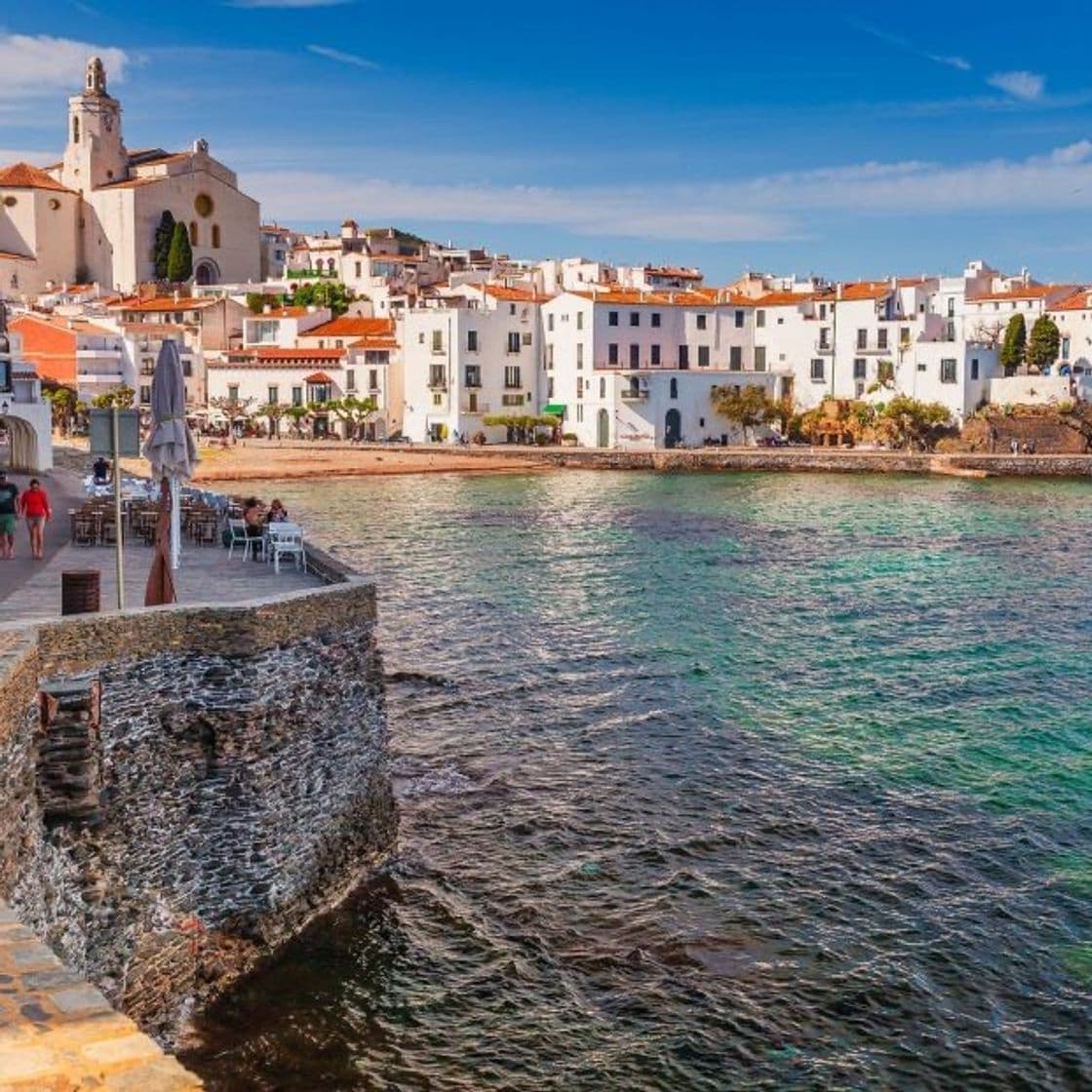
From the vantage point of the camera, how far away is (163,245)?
117 m

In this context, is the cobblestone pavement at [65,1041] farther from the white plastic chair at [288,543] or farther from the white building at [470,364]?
the white building at [470,364]

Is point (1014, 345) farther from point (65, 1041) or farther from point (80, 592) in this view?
point (65, 1041)

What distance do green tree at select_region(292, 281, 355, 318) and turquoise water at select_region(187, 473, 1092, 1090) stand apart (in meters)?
76.1

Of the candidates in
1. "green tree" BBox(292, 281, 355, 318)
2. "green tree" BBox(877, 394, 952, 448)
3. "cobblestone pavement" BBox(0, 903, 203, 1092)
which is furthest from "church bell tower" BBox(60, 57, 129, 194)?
"cobblestone pavement" BBox(0, 903, 203, 1092)

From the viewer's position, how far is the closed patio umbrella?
48.9 feet

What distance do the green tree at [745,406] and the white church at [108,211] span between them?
54.5 m

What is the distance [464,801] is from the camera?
1733cm

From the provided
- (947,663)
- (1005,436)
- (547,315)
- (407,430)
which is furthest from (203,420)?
(947,663)

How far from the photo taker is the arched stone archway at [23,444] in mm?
A: 39812

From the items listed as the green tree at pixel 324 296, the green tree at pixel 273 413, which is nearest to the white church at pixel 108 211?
the green tree at pixel 324 296

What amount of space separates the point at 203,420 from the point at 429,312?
17750mm

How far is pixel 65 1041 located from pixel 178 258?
384 ft

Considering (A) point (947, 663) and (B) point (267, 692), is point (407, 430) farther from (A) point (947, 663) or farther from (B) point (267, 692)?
(B) point (267, 692)

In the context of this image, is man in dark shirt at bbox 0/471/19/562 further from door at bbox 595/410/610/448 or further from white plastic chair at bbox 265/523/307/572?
door at bbox 595/410/610/448
